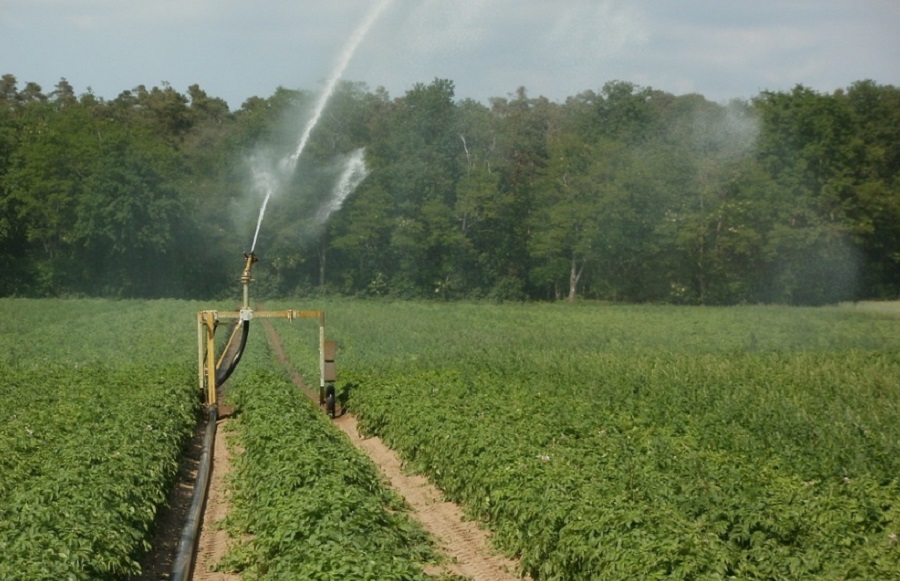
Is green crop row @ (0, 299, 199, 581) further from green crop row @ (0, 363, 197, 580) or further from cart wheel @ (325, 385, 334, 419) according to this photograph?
cart wheel @ (325, 385, 334, 419)

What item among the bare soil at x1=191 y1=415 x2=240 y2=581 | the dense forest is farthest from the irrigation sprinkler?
the dense forest

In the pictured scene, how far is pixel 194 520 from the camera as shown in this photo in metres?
12.7

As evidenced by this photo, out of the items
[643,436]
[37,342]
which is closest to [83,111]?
[37,342]

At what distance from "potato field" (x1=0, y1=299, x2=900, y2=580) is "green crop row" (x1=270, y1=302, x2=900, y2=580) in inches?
1.5

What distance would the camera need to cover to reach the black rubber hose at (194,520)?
1091cm

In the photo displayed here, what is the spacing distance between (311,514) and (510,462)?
304 cm

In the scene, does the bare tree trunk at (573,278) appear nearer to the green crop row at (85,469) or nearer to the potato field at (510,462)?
the potato field at (510,462)

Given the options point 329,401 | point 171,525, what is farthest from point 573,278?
point 171,525

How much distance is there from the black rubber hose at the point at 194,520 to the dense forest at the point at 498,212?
47.2 metres

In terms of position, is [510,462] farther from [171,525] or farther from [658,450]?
[171,525]

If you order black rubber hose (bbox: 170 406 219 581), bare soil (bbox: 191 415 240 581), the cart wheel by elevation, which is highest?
the cart wheel

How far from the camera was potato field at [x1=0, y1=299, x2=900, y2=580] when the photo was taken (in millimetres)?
9352

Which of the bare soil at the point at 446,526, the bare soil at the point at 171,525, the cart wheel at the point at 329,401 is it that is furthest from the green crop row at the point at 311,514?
the cart wheel at the point at 329,401

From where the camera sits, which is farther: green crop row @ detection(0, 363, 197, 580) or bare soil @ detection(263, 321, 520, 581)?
bare soil @ detection(263, 321, 520, 581)
